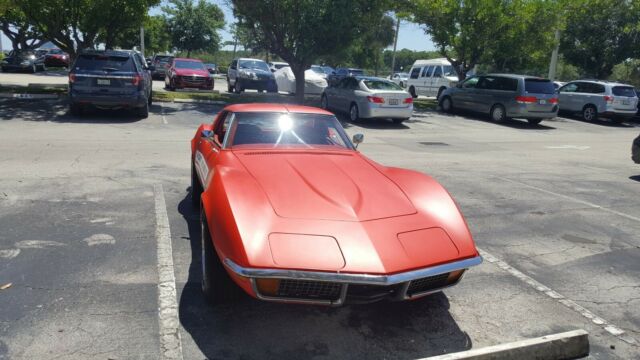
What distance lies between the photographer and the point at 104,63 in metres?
13.6

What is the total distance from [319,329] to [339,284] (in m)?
0.60

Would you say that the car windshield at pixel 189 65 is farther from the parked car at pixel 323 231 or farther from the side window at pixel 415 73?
the parked car at pixel 323 231

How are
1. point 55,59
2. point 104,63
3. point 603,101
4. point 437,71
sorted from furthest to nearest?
point 55,59 < point 437,71 < point 603,101 < point 104,63

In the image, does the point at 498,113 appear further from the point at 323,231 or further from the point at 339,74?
the point at 323,231

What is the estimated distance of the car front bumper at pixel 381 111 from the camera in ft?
53.0

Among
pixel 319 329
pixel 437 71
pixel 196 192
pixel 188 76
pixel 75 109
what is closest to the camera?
pixel 319 329

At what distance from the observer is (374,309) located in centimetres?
379

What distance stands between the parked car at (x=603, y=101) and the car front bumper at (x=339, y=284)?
21.7 m

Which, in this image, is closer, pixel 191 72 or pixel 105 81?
pixel 105 81

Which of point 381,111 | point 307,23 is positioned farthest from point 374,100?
point 307,23

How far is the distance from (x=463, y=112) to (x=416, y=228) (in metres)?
20.2

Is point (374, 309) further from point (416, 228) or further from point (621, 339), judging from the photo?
point (621, 339)

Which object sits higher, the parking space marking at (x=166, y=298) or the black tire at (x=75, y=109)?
the black tire at (x=75, y=109)

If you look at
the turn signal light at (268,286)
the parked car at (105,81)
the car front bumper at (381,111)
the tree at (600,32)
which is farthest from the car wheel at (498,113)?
the turn signal light at (268,286)
